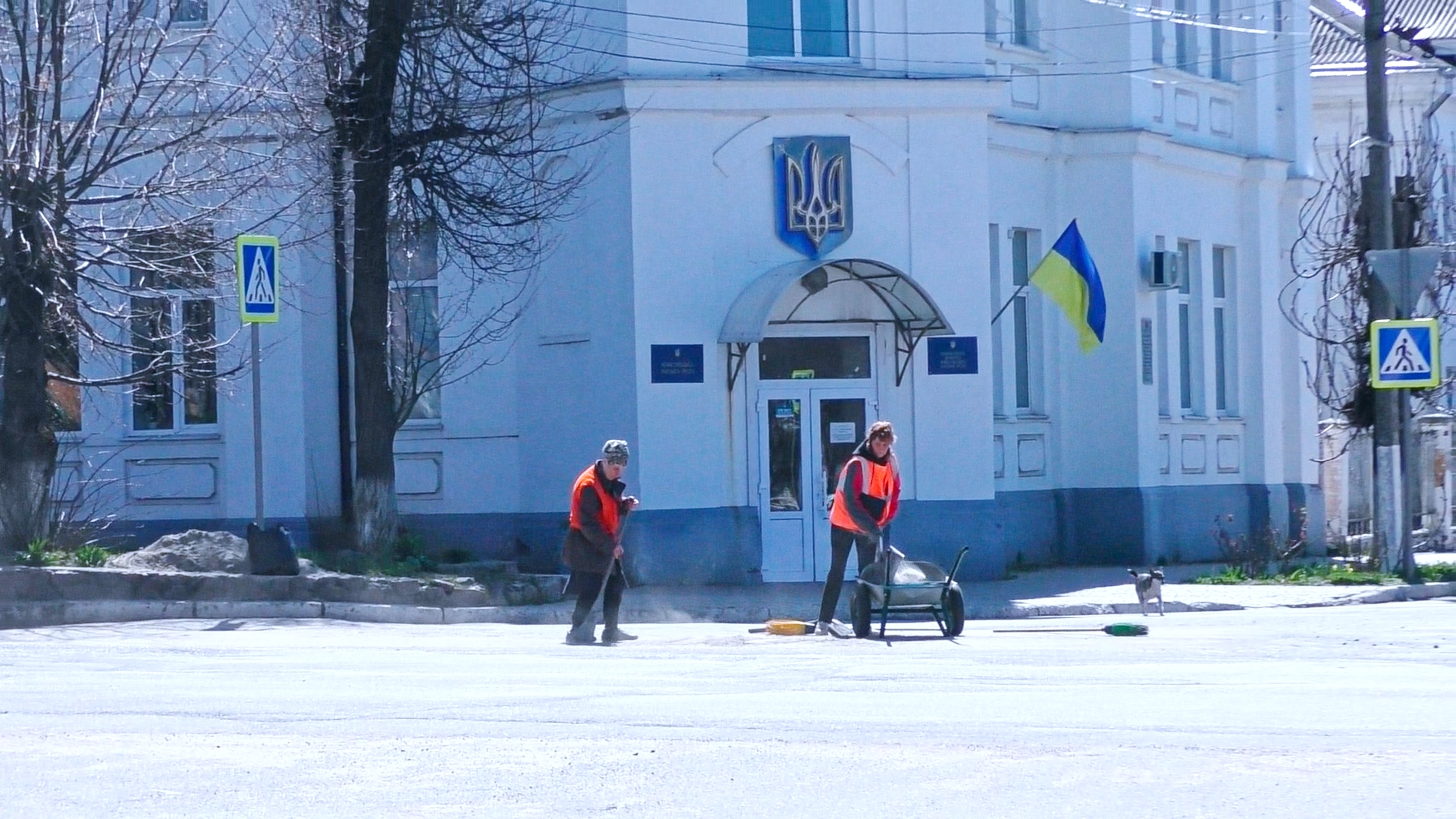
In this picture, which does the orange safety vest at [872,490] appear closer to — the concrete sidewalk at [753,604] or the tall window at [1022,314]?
the concrete sidewalk at [753,604]

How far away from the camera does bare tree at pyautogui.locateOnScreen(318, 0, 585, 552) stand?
59.5 ft

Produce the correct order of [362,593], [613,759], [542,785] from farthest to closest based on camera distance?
[362,593] < [613,759] < [542,785]

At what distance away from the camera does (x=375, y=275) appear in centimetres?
1856

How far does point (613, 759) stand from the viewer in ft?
26.8

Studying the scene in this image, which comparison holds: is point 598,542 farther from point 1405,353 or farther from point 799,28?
point 1405,353

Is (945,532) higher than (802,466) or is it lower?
lower

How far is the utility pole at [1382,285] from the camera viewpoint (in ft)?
66.5

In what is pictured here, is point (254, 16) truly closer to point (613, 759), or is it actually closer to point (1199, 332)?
point (1199, 332)

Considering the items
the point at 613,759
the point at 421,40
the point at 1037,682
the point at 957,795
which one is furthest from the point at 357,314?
the point at 957,795

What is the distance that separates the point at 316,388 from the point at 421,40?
17.9ft

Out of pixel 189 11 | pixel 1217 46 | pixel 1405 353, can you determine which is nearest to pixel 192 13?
pixel 189 11

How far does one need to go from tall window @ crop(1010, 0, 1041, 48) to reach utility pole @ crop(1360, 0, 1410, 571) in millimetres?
4712

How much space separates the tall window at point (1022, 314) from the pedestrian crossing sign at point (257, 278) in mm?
10704

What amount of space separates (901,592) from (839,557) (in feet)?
2.44
